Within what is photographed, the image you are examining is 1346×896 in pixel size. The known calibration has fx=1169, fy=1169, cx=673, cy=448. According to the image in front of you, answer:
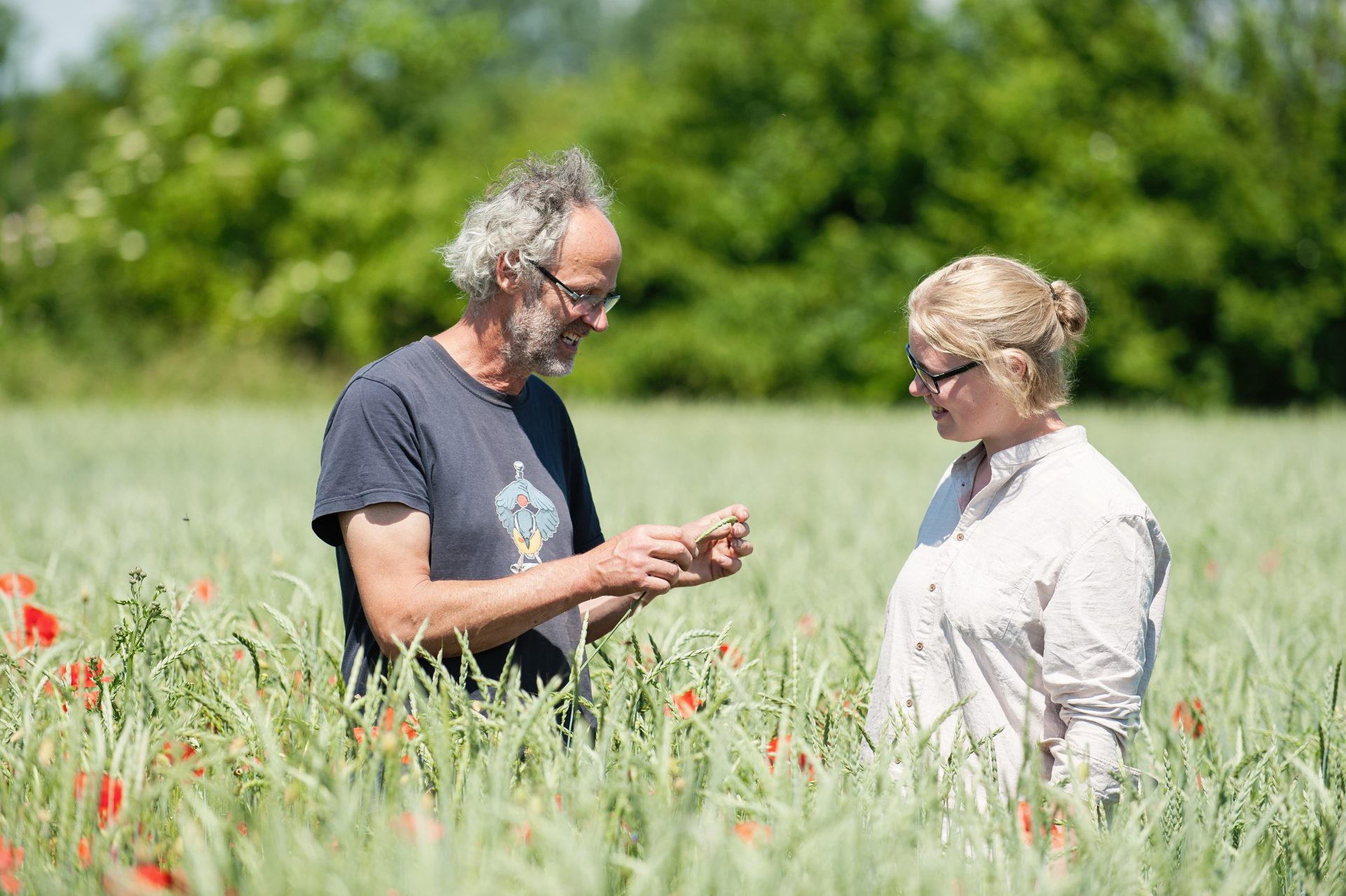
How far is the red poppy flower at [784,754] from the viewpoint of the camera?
1.92 meters

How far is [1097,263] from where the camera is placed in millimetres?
23812

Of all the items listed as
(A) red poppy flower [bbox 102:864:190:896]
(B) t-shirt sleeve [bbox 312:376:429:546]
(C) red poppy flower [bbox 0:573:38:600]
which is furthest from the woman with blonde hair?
(C) red poppy flower [bbox 0:573:38:600]

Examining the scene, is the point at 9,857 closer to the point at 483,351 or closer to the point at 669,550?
the point at 669,550

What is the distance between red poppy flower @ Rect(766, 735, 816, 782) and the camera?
1917 millimetres

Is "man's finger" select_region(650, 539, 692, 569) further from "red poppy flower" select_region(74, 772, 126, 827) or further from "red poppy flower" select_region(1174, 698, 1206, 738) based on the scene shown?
"red poppy flower" select_region(1174, 698, 1206, 738)

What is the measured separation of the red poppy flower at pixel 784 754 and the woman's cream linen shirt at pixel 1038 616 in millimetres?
151

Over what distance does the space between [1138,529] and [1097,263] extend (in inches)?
920

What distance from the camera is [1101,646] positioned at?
2.06m

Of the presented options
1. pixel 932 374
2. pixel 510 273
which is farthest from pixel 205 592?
pixel 932 374

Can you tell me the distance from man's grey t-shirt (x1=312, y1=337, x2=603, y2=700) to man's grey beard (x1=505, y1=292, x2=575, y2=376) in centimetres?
9

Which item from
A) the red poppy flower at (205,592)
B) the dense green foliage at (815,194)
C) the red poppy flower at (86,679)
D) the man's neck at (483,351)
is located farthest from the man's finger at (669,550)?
the dense green foliage at (815,194)

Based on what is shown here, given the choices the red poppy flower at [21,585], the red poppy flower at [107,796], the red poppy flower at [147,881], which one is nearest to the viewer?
the red poppy flower at [147,881]

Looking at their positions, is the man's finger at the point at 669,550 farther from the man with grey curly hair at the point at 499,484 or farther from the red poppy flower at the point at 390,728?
the red poppy flower at the point at 390,728

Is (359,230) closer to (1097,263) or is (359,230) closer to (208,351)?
(208,351)
